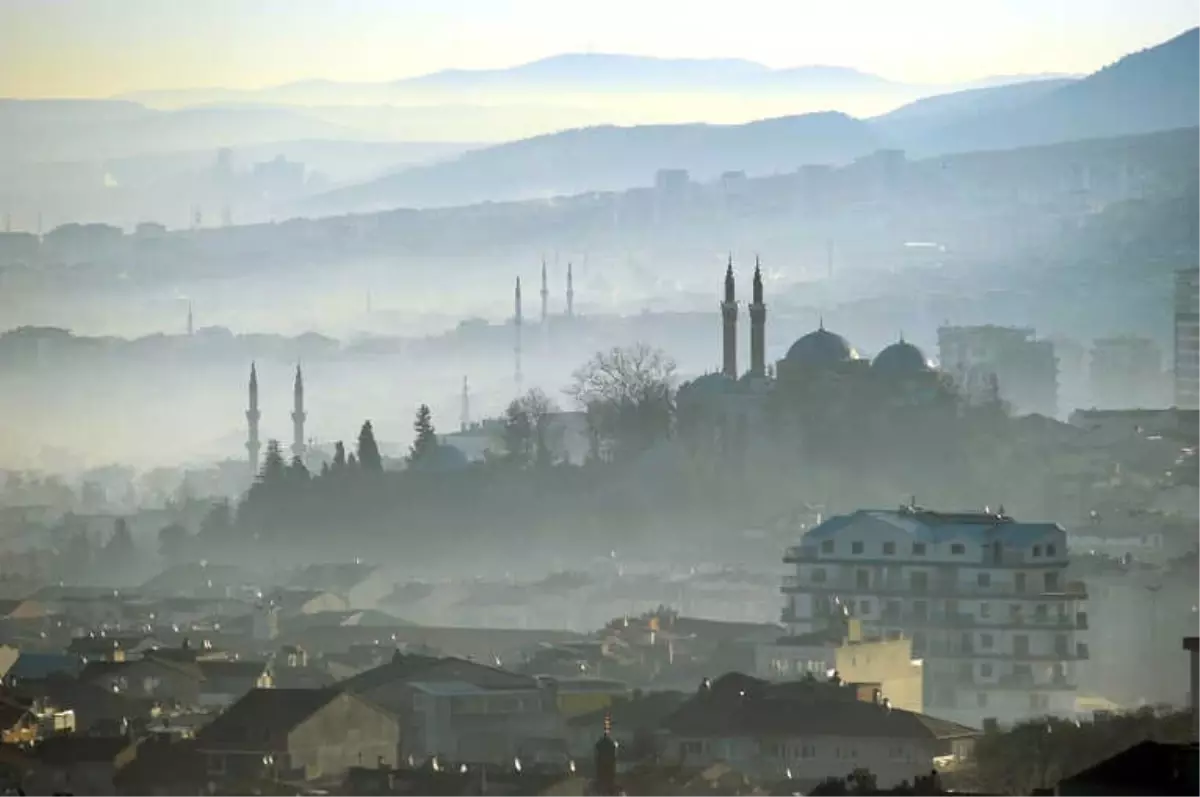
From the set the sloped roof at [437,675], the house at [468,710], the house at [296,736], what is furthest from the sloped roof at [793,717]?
the sloped roof at [437,675]

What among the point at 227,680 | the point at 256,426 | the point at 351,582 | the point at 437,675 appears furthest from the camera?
the point at 256,426

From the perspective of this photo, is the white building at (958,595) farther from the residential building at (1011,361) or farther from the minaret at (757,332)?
the residential building at (1011,361)

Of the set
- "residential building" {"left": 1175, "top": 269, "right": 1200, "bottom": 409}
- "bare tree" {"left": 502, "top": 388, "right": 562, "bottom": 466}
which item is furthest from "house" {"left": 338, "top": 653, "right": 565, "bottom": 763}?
"residential building" {"left": 1175, "top": 269, "right": 1200, "bottom": 409}

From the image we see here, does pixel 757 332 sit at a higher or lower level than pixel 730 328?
lower

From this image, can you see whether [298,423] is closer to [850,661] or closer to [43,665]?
[850,661]

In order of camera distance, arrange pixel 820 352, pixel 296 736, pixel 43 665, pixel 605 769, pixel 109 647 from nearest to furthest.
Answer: pixel 605 769 < pixel 296 736 < pixel 43 665 < pixel 109 647 < pixel 820 352

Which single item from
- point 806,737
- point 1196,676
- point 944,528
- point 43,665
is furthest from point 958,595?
Result: point 1196,676
